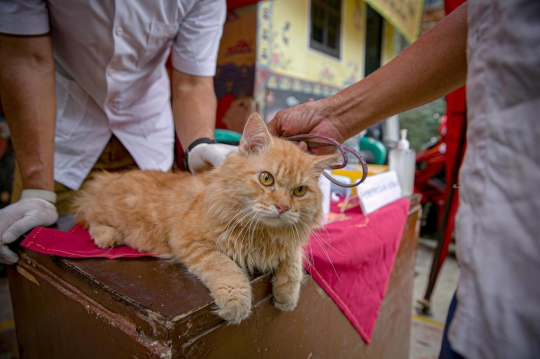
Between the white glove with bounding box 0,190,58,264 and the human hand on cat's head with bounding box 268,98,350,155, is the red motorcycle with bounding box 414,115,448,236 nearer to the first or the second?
the human hand on cat's head with bounding box 268,98,350,155

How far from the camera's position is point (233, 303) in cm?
76

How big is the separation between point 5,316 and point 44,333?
2166 millimetres

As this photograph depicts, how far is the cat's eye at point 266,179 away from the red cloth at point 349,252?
11.9 inches

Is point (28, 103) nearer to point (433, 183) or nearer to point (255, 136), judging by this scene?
point (255, 136)

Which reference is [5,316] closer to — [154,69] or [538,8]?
[154,69]

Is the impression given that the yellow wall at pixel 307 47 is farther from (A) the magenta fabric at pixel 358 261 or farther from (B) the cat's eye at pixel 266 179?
(B) the cat's eye at pixel 266 179

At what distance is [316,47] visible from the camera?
4922 millimetres

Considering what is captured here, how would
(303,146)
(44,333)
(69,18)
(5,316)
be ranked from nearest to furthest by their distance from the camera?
(44,333) < (303,146) < (69,18) < (5,316)

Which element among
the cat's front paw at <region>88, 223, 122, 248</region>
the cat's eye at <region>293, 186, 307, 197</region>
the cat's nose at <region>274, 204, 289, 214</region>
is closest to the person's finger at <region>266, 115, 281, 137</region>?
the cat's eye at <region>293, 186, 307, 197</region>

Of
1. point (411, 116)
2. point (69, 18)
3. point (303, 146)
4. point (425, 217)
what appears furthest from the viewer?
point (411, 116)

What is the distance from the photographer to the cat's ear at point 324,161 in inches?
40.6

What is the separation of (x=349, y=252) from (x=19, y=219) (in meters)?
1.25

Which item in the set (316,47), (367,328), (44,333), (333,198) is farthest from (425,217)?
(44,333)

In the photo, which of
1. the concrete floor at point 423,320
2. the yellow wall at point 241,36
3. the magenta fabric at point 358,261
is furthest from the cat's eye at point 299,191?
the yellow wall at point 241,36
